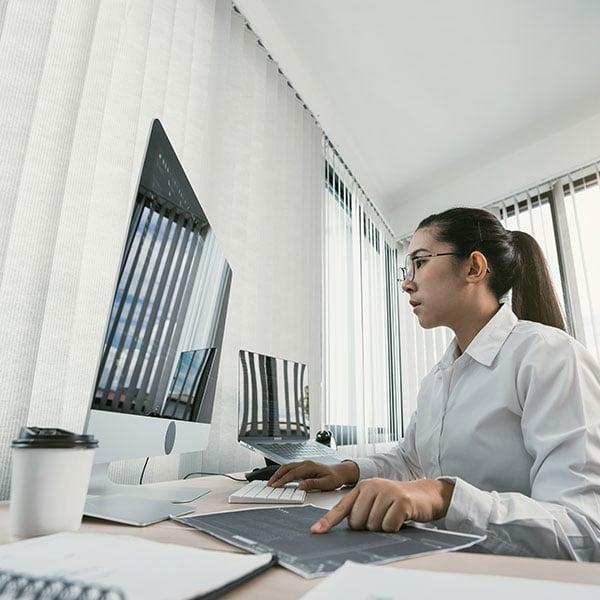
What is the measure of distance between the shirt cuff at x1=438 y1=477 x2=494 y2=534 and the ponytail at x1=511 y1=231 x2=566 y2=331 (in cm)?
79

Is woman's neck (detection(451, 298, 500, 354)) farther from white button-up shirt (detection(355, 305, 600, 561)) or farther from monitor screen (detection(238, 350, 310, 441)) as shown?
monitor screen (detection(238, 350, 310, 441))

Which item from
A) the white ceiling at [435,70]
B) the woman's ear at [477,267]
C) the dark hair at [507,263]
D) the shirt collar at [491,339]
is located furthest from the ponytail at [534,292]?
the white ceiling at [435,70]

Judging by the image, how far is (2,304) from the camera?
85 cm

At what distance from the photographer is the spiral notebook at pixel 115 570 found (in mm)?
285

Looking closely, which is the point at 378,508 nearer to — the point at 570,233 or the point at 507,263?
the point at 507,263

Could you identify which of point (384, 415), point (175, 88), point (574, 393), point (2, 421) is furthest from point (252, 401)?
point (384, 415)

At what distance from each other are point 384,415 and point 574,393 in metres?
2.56

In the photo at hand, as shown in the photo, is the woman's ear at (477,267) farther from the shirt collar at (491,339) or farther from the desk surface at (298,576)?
the desk surface at (298,576)

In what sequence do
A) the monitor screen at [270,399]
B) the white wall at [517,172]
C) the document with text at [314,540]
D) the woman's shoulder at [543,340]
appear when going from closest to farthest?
1. the document with text at [314,540]
2. the woman's shoulder at [543,340]
3. the monitor screen at [270,399]
4. the white wall at [517,172]

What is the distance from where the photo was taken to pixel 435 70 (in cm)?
256

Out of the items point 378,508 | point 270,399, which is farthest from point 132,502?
point 270,399

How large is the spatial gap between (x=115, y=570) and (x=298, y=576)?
0.14m

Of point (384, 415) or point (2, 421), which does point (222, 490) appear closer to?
point (2, 421)

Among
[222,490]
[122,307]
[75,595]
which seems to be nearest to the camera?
[75,595]
